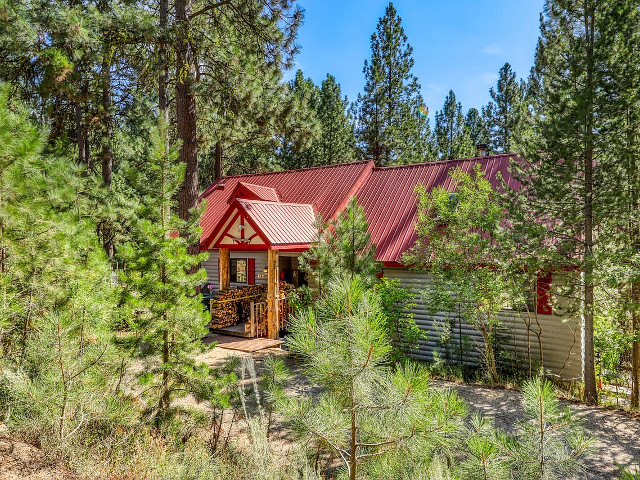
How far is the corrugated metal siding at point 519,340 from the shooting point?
354 inches

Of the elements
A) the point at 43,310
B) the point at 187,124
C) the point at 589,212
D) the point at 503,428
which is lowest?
the point at 503,428

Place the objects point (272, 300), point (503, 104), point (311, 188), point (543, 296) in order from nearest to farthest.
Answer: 1. point (543, 296)
2. point (272, 300)
3. point (311, 188)
4. point (503, 104)

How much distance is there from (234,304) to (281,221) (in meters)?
Result: 3.77

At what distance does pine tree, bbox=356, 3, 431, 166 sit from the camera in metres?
25.1

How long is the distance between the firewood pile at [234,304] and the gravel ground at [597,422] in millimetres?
7197

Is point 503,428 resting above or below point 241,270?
below

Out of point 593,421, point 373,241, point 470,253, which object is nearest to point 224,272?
point 373,241

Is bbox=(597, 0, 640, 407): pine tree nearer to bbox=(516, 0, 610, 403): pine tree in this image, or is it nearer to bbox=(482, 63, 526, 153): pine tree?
bbox=(516, 0, 610, 403): pine tree

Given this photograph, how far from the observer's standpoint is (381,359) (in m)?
2.62

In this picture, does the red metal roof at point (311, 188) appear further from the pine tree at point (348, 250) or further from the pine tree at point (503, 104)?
the pine tree at point (503, 104)

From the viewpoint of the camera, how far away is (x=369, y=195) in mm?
14422

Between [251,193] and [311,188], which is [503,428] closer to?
[251,193]

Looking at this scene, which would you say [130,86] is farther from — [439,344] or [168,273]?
[439,344]

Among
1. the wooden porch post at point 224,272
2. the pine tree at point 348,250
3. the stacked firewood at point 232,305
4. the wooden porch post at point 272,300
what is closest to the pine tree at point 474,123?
the stacked firewood at point 232,305
